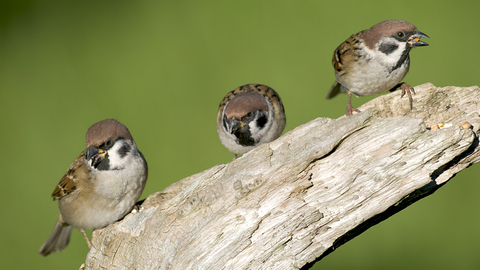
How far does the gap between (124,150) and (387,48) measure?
1084 mm

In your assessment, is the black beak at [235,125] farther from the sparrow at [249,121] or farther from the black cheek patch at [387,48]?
the black cheek patch at [387,48]

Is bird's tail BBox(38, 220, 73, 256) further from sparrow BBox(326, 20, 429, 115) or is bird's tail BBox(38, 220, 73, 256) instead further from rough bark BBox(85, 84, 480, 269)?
sparrow BBox(326, 20, 429, 115)

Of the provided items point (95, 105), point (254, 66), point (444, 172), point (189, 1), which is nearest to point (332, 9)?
point (254, 66)

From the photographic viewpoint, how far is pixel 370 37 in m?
2.08

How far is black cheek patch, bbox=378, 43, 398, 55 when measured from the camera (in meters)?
2.00

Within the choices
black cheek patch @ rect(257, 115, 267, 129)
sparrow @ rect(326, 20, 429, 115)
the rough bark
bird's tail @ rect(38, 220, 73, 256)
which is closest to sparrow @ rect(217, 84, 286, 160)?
black cheek patch @ rect(257, 115, 267, 129)

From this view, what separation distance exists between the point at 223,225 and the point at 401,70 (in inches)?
39.9

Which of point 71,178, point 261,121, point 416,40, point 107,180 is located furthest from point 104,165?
point 416,40

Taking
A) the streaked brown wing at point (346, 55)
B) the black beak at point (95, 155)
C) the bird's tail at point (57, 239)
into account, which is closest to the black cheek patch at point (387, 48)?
the streaked brown wing at point (346, 55)

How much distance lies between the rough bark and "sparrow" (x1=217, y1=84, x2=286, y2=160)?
41 centimetres

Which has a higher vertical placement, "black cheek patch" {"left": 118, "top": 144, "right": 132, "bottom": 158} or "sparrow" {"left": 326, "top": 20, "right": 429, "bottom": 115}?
"black cheek patch" {"left": 118, "top": 144, "right": 132, "bottom": 158}

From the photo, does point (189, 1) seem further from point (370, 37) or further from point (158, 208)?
point (158, 208)

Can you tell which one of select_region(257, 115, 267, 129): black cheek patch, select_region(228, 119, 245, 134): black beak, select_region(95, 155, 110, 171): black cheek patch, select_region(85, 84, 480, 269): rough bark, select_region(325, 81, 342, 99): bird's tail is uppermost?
select_region(95, 155, 110, 171): black cheek patch

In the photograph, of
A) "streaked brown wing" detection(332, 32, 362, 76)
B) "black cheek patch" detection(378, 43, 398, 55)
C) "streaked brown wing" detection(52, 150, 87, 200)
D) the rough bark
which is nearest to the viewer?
the rough bark
